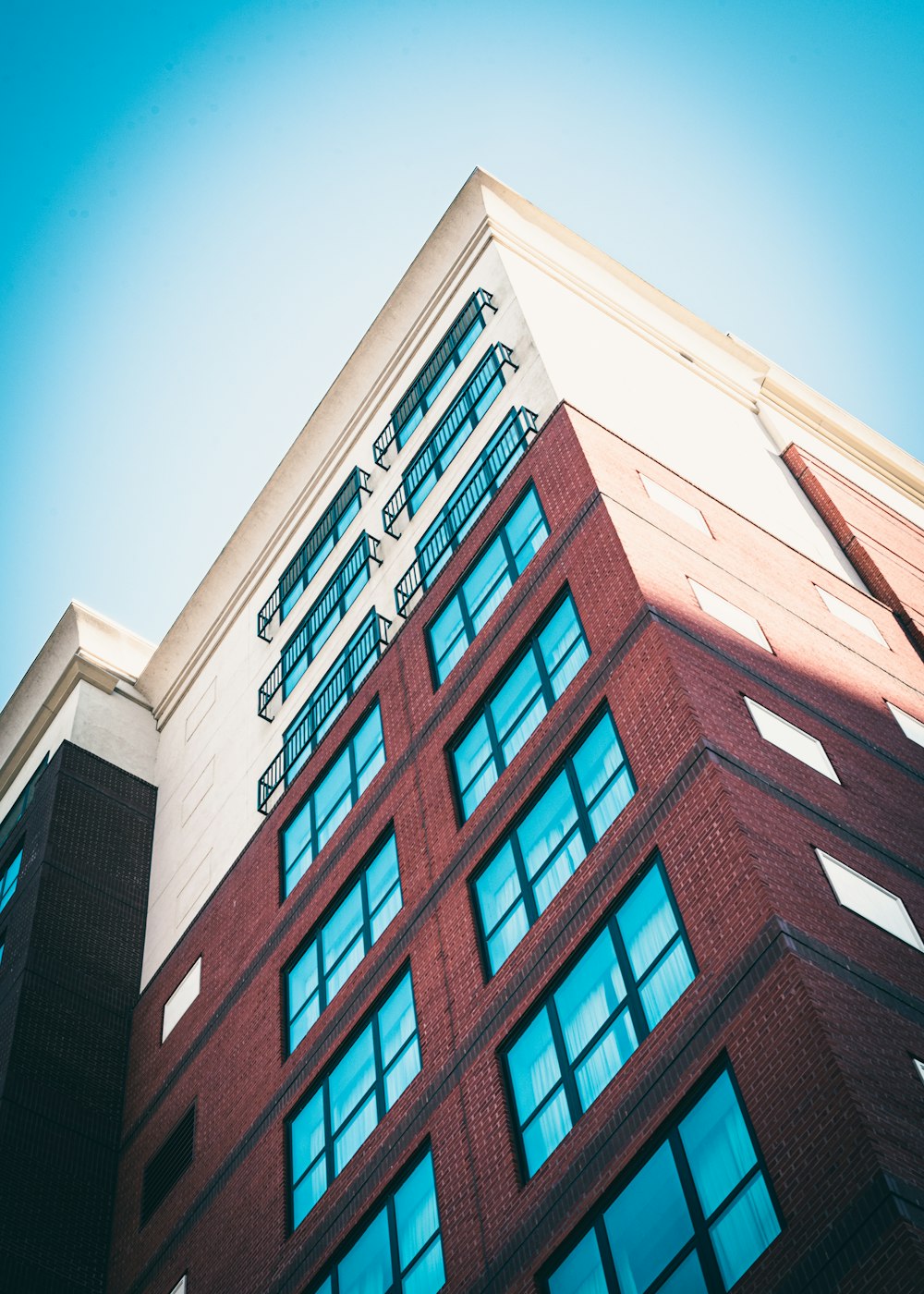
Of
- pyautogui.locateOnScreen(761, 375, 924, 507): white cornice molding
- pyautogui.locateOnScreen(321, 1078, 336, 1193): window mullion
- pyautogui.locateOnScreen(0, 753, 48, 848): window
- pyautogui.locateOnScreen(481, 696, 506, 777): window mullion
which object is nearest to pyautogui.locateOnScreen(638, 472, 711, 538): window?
pyautogui.locateOnScreen(481, 696, 506, 777): window mullion

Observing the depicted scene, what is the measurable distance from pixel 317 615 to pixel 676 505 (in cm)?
1041

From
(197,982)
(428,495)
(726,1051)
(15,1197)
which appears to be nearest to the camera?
(726,1051)

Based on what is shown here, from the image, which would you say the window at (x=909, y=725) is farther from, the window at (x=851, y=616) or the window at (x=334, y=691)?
the window at (x=334, y=691)

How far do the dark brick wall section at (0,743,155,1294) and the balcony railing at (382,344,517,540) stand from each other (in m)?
9.79

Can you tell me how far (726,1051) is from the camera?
14539 millimetres

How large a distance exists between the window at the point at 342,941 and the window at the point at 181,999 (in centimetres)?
369

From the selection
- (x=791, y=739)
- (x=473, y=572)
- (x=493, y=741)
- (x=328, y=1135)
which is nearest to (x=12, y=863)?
(x=473, y=572)

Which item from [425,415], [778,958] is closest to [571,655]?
[778,958]

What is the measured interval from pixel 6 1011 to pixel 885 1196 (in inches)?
791

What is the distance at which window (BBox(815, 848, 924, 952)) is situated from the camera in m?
16.3

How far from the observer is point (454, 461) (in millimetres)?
29656

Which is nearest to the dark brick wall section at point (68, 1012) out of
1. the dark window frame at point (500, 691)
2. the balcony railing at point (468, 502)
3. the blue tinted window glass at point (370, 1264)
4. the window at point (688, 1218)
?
the blue tinted window glass at point (370, 1264)

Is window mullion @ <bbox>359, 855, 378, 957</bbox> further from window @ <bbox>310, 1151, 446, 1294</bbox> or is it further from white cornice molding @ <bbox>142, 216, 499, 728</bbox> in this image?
white cornice molding @ <bbox>142, 216, 499, 728</bbox>

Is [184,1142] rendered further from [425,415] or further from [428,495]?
[425,415]
